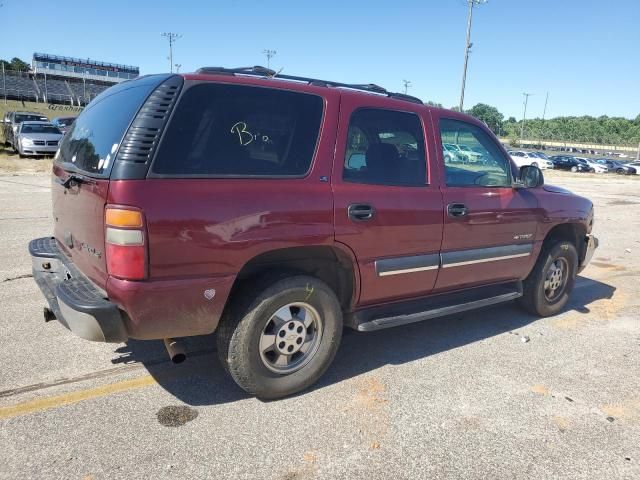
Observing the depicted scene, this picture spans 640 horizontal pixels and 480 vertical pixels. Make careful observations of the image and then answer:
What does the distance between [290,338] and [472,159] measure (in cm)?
224

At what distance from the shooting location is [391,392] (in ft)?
11.6

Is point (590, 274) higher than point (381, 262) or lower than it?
lower

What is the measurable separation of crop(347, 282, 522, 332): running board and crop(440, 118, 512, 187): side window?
939mm

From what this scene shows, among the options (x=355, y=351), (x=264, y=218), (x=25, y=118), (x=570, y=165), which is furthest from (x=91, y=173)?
(x=570, y=165)

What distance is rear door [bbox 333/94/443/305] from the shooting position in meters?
3.42

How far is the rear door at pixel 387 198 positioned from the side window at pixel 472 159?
25 centimetres

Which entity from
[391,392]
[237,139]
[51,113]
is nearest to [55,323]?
[237,139]

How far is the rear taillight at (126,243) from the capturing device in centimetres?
265

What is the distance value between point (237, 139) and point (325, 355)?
5.06 feet

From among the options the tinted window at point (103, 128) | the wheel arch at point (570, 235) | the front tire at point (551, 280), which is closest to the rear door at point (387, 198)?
the tinted window at point (103, 128)

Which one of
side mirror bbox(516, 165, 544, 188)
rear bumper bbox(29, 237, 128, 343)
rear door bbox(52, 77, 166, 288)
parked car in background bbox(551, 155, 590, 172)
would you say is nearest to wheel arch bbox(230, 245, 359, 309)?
rear bumper bbox(29, 237, 128, 343)

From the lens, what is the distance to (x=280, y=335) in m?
3.30

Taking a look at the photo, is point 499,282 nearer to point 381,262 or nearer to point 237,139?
point 381,262

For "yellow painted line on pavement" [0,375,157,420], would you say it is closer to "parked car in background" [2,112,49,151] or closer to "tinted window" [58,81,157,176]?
"tinted window" [58,81,157,176]
